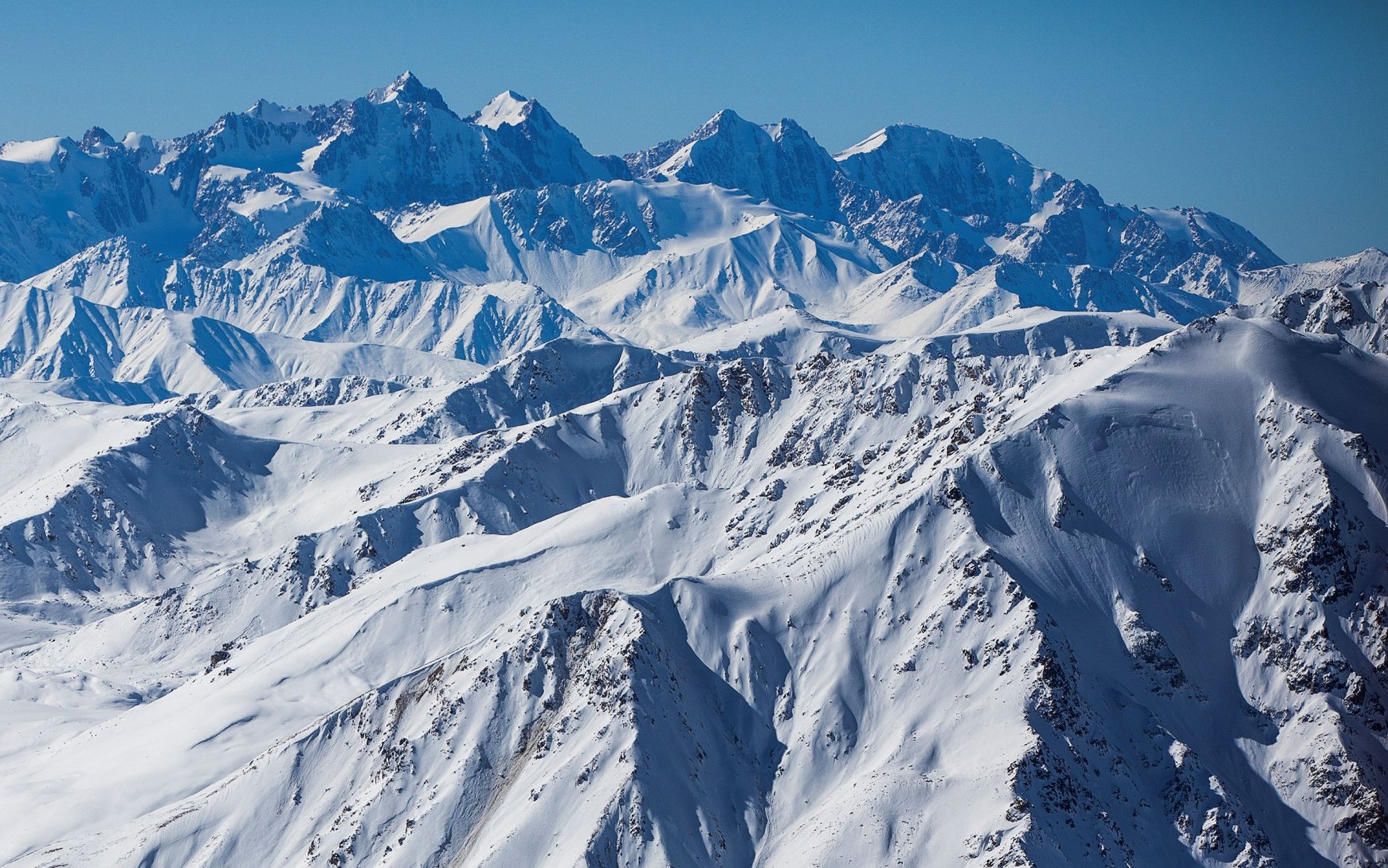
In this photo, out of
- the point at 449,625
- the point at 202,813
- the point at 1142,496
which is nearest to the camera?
the point at 202,813

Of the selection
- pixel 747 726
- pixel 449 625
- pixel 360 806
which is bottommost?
pixel 747 726

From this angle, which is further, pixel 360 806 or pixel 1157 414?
pixel 1157 414

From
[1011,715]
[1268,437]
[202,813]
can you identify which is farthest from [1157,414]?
[202,813]

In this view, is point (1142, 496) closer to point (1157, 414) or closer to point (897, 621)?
point (1157, 414)

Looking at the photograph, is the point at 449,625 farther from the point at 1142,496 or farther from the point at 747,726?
the point at 1142,496

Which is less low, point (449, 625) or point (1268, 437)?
point (449, 625)

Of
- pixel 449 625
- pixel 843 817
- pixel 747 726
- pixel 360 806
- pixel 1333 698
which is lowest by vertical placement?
pixel 1333 698

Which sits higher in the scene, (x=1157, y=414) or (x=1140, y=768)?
(x=1157, y=414)

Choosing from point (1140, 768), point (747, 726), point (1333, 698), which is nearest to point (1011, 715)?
point (1140, 768)

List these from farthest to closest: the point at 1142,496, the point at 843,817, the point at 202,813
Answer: the point at 1142,496 → the point at 202,813 → the point at 843,817
